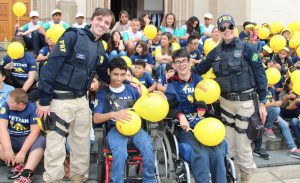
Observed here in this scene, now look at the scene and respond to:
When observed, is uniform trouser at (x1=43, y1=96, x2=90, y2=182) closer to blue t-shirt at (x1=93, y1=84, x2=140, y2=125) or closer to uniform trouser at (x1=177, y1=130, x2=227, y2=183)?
blue t-shirt at (x1=93, y1=84, x2=140, y2=125)

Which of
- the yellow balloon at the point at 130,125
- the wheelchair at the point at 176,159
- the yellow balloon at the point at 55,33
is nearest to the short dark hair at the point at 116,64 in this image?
the yellow balloon at the point at 130,125

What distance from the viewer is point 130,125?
12.6 feet

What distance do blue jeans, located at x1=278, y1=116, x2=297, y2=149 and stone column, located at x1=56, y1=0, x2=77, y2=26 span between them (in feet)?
21.8

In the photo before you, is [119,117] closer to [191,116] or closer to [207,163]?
[191,116]

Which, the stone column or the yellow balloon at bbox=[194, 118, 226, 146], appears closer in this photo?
the yellow balloon at bbox=[194, 118, 226, 146]

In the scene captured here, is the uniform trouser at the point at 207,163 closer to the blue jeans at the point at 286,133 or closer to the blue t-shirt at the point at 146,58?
the blue jeans at the point at 286,133

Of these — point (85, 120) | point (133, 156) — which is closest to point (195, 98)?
point (133, 156)

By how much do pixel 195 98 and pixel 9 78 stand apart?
3.14m

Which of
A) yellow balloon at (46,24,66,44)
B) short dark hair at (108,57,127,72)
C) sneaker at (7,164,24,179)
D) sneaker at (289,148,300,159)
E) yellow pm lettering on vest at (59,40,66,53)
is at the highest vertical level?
yellow balloon at (46,24,66,44)

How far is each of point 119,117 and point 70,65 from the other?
0.73 m

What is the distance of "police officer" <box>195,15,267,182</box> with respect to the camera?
4.29 meters

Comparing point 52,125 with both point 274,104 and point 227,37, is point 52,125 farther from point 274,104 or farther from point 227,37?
point 274,104

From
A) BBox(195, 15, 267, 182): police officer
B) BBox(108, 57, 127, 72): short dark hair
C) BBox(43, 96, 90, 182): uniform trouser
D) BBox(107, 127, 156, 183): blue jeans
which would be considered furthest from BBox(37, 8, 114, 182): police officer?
BBox(195, 15, 267, 182): police officer

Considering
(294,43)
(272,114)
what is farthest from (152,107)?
(294,43)
